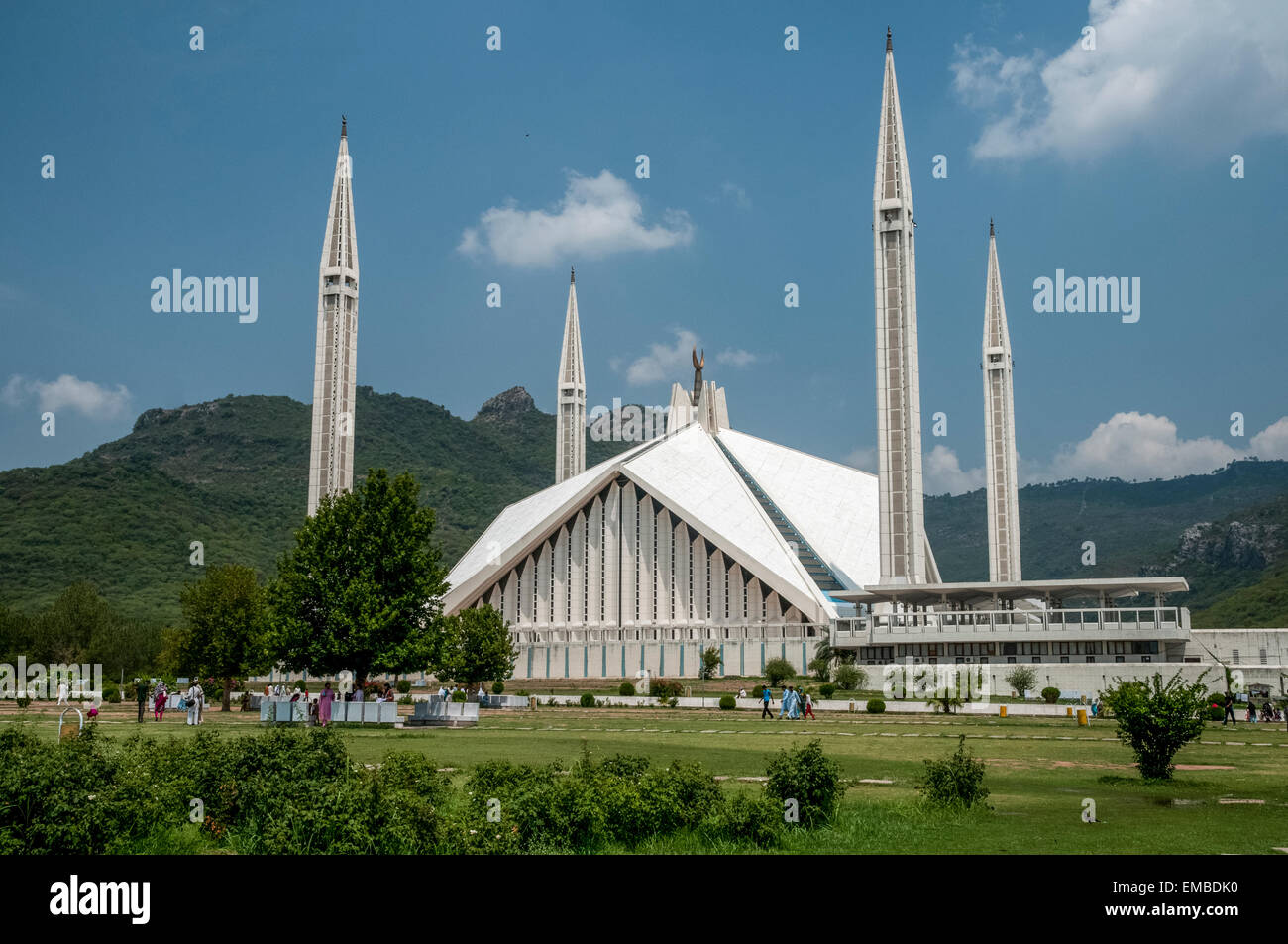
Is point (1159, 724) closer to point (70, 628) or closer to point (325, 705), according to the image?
point (325, 705)

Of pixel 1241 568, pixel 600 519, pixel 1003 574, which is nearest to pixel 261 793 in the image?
pixel 600 519

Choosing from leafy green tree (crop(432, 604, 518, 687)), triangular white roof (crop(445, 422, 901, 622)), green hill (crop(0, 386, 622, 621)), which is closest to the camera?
leafy green tree (crop(432, 604, 518, 687))

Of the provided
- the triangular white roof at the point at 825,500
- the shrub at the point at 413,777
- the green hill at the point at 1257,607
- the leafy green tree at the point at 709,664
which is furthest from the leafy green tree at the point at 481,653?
the green hill at the point at 1257,607

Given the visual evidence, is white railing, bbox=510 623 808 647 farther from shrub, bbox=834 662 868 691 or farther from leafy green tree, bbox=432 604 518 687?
leafy green tree, bbox=432 604 518 687

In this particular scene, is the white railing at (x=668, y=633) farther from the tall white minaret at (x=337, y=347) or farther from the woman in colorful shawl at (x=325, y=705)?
the woman in colorful shawl at (x=325, y=705)

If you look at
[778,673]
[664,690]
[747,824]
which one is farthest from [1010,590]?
[747,824]

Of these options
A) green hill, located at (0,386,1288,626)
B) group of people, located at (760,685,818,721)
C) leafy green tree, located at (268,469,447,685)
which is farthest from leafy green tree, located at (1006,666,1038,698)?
green hill, located at (0,386,1288,626)
